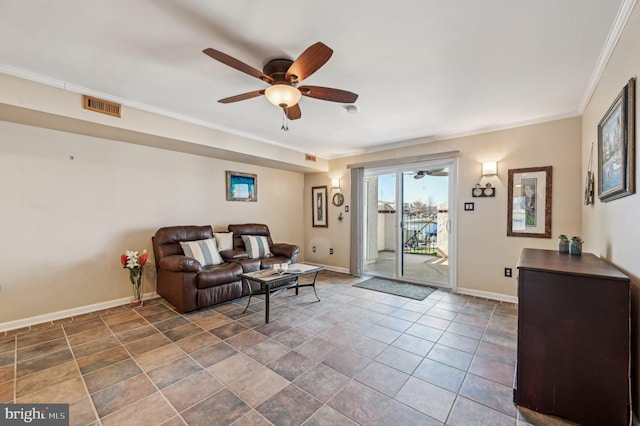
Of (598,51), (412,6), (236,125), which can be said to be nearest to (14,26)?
(236,125)

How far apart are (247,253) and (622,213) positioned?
4.23 m

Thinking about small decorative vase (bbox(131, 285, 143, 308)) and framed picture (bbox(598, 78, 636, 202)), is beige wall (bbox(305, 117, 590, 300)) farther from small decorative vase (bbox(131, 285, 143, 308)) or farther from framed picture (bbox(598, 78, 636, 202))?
small decorative vase (bbox(131, 285, 143, 308))

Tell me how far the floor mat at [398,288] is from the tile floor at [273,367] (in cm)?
67

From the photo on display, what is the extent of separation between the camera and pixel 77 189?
3.21 m

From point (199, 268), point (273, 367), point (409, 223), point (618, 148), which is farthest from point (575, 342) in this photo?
point (199, 268)

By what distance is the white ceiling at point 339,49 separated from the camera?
1658 millimetres

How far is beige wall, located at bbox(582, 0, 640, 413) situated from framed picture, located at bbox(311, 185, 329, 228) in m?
4.24

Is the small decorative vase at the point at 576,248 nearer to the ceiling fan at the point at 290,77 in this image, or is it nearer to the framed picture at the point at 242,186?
the ceiling fan at the point at 290,77

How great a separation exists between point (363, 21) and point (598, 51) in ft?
6.29

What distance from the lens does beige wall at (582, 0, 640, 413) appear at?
5.00ft

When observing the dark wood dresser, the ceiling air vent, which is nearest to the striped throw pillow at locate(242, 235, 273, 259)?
the ceiling air vent

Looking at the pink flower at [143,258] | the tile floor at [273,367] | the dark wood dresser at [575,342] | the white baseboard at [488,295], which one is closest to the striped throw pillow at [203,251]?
the pink flower at [143,258]

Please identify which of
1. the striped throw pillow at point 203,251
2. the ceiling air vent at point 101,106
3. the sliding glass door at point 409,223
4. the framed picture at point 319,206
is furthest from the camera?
the framed picture at point 319,206

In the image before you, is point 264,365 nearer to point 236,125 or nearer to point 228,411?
point 228,411
